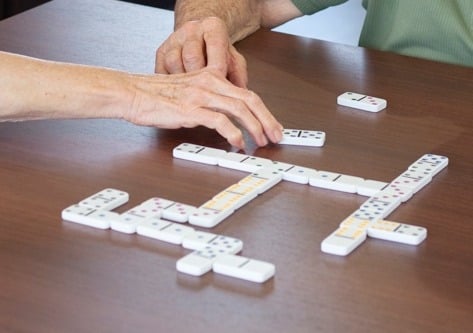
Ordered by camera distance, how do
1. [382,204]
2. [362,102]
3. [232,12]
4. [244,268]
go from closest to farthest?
[244,268] < [382,204] < [362,102] < [232,12]

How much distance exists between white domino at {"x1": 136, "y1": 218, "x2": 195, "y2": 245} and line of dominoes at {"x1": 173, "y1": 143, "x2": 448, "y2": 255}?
0.08 meters

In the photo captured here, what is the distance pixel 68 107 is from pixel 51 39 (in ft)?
1.62

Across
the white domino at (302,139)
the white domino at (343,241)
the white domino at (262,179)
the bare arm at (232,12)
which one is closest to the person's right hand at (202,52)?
the bare arm at (232,12)

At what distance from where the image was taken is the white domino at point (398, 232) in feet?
5.03

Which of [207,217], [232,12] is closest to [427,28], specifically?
[232,12]

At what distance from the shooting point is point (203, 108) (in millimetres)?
1868

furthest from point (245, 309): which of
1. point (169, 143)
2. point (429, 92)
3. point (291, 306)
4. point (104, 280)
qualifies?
point (429, 92)

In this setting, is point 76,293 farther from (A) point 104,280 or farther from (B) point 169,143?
(B) point 169,143

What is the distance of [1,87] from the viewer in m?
1.78

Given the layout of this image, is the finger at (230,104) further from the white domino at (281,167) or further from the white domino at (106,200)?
the white domino at (106,200)

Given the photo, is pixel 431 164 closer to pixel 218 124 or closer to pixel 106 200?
pixel 218 124

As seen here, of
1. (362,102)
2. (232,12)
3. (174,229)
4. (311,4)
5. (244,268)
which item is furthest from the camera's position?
(311,4)

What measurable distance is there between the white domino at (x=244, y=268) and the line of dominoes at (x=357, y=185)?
111mm

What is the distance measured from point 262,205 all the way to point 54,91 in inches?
15.9
